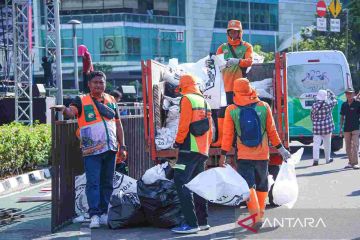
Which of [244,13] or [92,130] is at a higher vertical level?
[244,13]

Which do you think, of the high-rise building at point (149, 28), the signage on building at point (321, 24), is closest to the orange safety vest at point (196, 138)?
the signage on building at point (321, 24)

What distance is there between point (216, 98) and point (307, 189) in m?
2.61

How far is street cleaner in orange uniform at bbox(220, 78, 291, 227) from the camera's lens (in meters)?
7.91

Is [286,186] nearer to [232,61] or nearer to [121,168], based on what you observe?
[232,61]

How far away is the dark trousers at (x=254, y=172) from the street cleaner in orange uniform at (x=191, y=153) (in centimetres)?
46

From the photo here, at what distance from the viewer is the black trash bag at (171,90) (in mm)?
9945

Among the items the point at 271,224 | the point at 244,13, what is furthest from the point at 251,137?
the point at 244,13

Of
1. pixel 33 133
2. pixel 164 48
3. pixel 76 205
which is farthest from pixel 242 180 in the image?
pixel 164 48

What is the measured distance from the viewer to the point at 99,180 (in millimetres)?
8336

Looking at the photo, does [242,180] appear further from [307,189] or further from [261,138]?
[307,189]

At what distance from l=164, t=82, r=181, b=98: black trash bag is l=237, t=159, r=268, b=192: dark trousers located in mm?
2236

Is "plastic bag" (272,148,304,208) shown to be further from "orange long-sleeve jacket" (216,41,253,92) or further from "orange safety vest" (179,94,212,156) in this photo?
"orange long-sleeve jacket" (216,41,253,92)

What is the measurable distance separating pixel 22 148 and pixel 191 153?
7.24 metres

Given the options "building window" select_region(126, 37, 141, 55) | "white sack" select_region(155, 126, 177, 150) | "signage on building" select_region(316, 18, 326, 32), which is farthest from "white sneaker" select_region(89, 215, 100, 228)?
"building window" select_region(126, 37, 141, 55)
